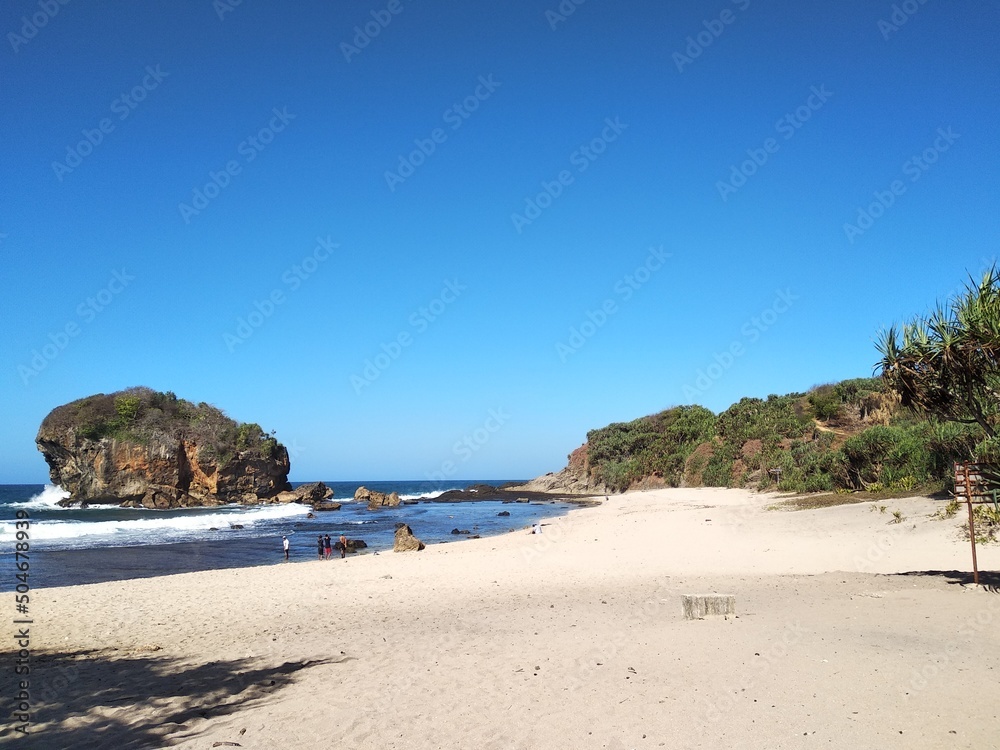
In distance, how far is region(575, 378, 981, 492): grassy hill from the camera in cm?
2325

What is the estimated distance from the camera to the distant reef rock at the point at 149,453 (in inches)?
2571

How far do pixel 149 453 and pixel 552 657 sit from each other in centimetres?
6799

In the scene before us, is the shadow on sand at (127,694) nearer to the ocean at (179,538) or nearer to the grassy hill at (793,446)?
the ocean at (179,538)

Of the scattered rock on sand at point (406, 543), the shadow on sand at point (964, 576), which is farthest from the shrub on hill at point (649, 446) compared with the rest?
the shadow on sand at point (964, 576)

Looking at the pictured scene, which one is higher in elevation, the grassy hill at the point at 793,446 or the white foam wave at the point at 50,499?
the grassy hill at the point at 793,446

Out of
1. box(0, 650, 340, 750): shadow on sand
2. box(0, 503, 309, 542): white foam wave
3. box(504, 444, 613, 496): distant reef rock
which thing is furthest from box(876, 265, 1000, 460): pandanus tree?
box(504, 444, 613, 496): distant reef rock

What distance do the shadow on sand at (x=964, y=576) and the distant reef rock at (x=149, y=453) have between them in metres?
68.1

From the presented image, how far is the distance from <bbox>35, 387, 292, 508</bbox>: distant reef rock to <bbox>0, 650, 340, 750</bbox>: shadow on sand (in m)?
61.8

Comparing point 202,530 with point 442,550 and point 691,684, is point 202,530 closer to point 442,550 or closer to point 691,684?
point 442,550

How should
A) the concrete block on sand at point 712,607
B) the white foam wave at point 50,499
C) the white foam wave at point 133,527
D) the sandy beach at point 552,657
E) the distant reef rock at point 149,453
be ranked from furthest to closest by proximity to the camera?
1. the white foam wave at point 50,499
2. the distant reef rock at point 149,453
3. the white foam wave at point 133,527
4. the concrete block on sand at point 712,607
5. the sandy beach at point 552,657

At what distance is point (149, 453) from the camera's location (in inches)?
2581

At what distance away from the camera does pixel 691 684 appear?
698 cm

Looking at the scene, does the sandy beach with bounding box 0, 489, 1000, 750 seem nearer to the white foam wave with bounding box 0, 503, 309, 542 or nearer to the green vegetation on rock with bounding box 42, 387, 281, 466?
the white foam wave with bounding box 0, 503, 309, 542

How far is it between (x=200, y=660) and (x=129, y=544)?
27379 mm
